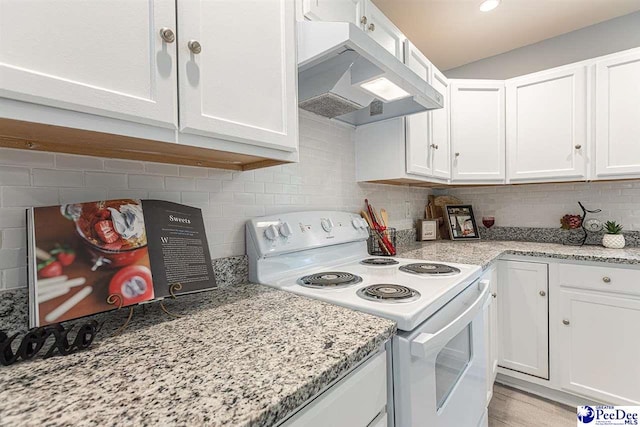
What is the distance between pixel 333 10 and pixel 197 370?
57.6 inches

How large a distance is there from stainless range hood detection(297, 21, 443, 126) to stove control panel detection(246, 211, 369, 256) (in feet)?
1.86

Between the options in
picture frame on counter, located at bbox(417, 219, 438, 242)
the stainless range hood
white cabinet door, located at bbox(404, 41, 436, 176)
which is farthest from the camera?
picture frame on counter, located at bbox(417, 219, 438, 242)

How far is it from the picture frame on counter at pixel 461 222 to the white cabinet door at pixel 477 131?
0.38 m

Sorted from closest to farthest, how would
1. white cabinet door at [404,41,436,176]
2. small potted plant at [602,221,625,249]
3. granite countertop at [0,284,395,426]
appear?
granite countertop at [0,284,395,426] < white cabinet door at [404,41,436,176] < small potted plant at [602,221,625,249]

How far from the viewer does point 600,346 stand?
5.76 feet

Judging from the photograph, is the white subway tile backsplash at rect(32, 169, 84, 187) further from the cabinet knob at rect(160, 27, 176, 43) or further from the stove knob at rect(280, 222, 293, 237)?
the stove knob at rect(280, 222, 293, 237)

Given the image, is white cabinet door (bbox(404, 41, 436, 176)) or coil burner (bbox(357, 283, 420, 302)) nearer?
coil burner (bbox(357, 283, 420, 302))

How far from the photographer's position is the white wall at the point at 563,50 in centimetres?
216

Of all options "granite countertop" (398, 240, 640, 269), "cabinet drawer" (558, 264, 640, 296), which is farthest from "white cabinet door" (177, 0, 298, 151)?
"cabinet drawer" (558, 264, 640, 296)

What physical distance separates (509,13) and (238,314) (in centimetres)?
262

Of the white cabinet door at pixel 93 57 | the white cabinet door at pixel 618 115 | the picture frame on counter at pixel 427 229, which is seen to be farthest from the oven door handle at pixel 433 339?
the white cabinet door at pixel 618 115

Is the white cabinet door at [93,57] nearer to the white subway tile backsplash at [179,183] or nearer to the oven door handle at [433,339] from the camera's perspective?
the white subway tile backsplash at [179,183]

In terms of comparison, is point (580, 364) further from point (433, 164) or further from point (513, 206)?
point (433, 164)

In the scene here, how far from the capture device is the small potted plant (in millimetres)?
2033
